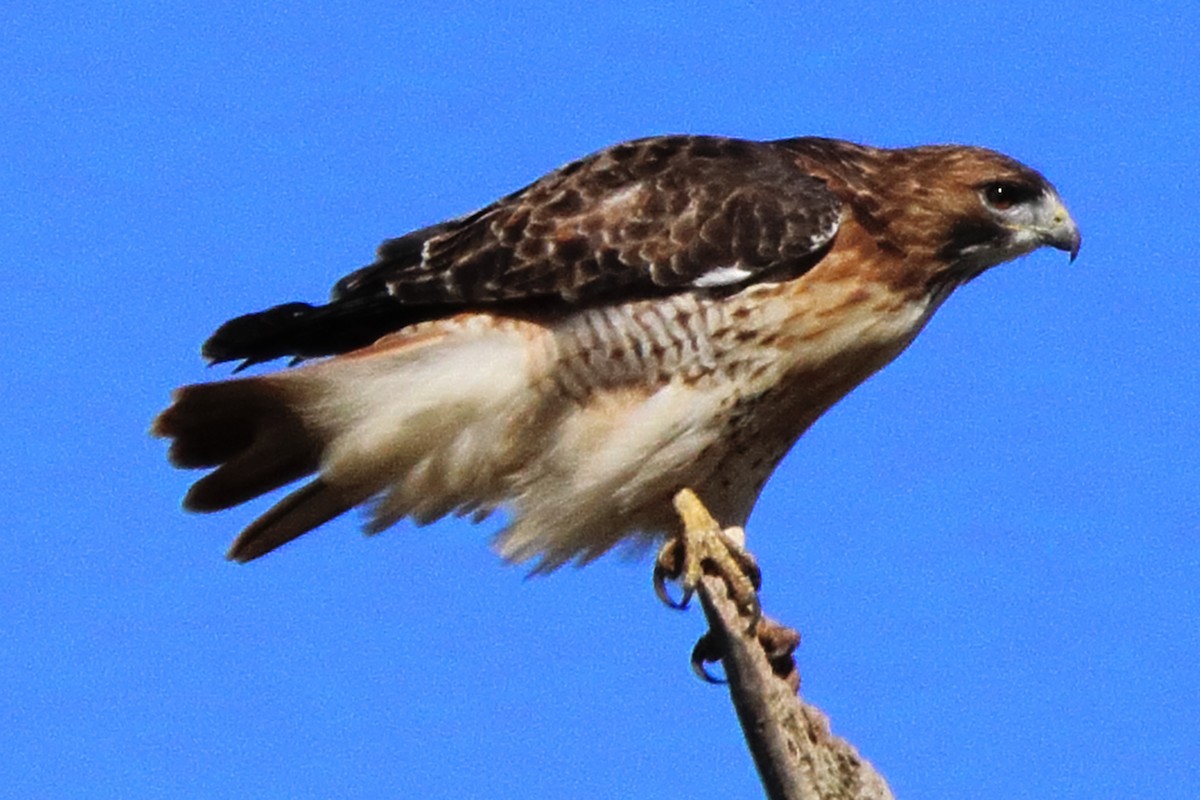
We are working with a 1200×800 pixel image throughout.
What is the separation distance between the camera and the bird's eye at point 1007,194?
715cm

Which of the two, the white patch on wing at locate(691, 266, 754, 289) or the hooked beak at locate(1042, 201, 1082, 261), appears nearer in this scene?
the white patch on wing at locate(691, 266, 754, 289)

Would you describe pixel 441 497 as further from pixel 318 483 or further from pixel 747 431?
pixel 747 431

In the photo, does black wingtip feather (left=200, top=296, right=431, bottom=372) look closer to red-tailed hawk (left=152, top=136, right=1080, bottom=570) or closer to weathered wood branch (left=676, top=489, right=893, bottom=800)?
red-tailed hawk (left=152, top=136, right=1080, bottom=570)

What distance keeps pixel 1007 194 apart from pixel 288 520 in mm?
2430

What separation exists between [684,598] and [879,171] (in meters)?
1.53

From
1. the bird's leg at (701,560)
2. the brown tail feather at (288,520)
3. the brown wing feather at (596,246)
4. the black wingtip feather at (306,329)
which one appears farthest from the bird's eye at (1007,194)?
the brown tail feather at (288,520)

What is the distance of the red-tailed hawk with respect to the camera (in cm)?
657

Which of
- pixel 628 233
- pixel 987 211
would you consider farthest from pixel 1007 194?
pixel 628 233

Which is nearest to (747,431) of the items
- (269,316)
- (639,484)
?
(639,484)

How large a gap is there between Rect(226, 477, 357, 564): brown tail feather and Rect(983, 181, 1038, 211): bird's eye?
2.14 metres

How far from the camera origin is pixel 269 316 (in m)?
6.78

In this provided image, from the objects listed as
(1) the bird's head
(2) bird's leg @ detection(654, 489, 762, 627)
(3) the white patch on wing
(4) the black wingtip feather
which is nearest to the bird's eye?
(1) the bird's head

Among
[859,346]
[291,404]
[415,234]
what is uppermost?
[415,234]

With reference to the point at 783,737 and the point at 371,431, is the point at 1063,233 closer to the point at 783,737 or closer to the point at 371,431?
the point at 371,431
